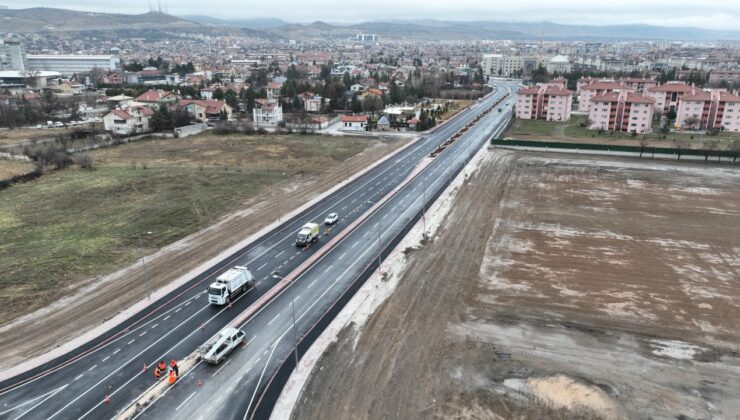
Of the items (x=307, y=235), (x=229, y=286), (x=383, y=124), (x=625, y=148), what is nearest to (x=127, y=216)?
(x=307, y=235)

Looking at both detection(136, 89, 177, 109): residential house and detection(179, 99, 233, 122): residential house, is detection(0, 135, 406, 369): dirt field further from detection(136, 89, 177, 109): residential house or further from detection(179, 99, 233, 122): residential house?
detection(136, 89, 177, 109): residential house

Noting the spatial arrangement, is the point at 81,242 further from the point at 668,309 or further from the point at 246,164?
the point at 668,309

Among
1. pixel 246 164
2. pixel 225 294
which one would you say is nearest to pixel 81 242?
pixel 225 294

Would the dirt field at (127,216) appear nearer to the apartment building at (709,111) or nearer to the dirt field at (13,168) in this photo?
the dirt field at (13,168)

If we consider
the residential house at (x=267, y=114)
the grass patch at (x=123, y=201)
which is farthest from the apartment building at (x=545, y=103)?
the residential house at (x=267, y=114)

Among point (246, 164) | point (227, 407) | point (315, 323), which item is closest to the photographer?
point (227, 407)

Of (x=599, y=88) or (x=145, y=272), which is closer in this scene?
(x=145, y=272)

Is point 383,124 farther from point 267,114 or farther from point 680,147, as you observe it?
point 680,147
